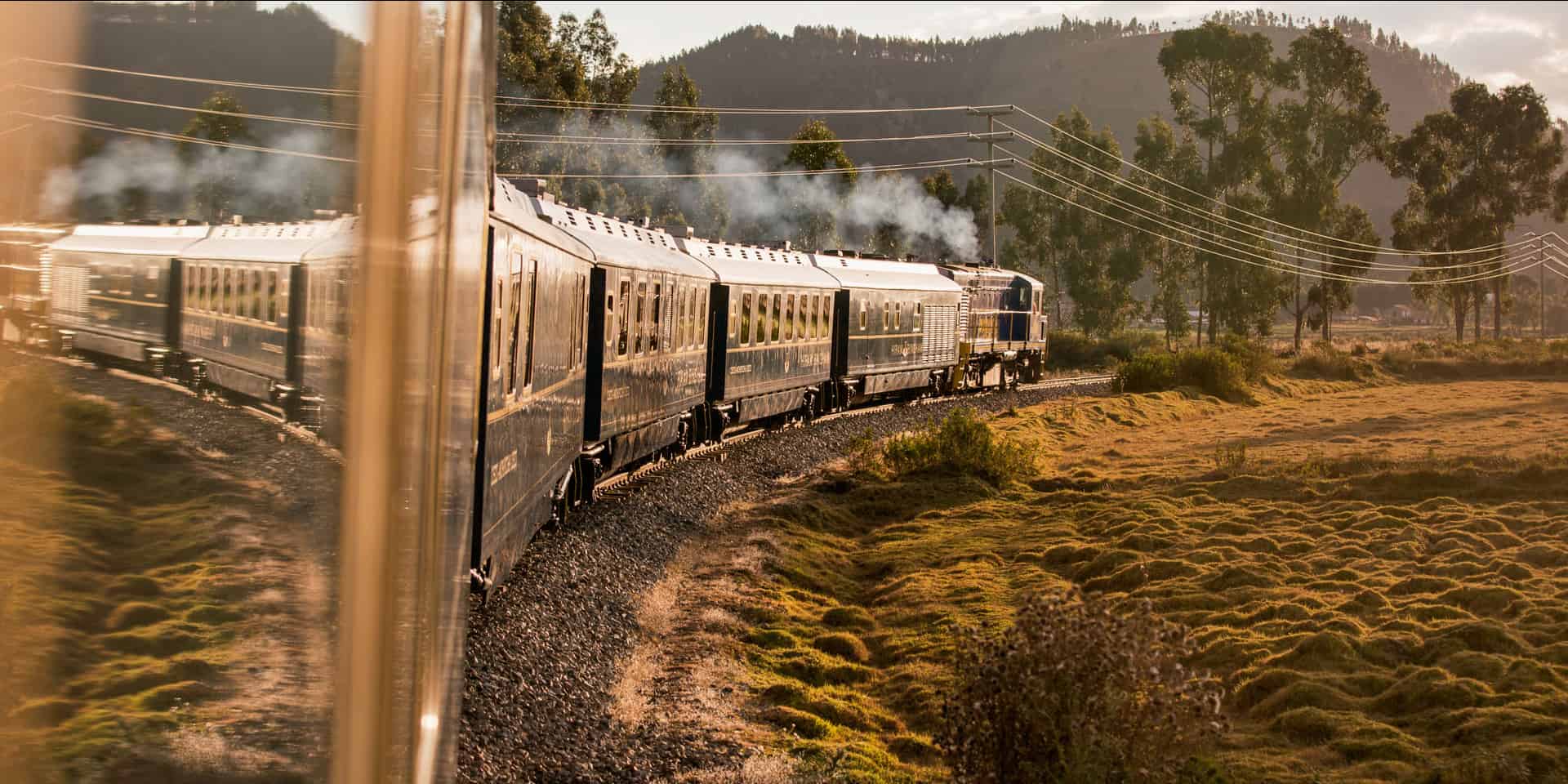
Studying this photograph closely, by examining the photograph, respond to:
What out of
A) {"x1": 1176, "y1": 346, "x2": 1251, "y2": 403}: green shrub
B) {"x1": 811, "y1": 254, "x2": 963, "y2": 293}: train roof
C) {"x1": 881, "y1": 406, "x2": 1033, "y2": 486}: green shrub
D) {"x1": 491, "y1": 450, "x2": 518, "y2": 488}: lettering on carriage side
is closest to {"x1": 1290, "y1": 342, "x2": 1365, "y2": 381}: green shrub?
{"x1": 1176, "y1": 346, "x2": 1251, "y2": 403}: green shrub

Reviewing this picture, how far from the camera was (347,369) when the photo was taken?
0.80 metres

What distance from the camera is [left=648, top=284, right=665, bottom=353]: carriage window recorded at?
13367 millimetres

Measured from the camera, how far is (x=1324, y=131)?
A: 62.1 m

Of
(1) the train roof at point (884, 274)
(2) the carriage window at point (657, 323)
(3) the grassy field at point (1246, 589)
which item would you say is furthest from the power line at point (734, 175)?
(2) the carriage window at point (657, 323)

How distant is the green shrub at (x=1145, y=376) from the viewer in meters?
33.6

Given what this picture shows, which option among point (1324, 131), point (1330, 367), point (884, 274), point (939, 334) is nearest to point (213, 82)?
point (884, 274)

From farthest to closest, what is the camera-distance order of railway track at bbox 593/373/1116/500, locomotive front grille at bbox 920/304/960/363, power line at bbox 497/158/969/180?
1. power line at bbox 497/158/969/180
2. locomotive front grille at bbox 920/304/960/363
3. railway track at bbox 593/373/1116/500

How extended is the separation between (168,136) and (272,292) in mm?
121

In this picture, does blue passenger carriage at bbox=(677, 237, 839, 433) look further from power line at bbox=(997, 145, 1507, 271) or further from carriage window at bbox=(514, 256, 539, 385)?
power line at bbox=(997, 145, 1507, 271)

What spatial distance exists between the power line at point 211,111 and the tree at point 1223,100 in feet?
204

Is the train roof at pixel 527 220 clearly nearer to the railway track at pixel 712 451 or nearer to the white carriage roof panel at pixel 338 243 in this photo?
the railway track at pixel 712 451

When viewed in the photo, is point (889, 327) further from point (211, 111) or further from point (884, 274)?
point (211, 111)

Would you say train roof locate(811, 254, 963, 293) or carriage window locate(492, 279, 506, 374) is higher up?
train roof locate(811, 254, 963, 293)

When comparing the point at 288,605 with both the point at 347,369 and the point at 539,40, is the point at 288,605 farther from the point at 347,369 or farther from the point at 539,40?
the point at 539,40
